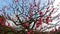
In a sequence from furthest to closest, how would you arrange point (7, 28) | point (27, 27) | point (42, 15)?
point (7, 28) → point (42, 15) → point (27, 27)

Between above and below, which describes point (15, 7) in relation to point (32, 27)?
above

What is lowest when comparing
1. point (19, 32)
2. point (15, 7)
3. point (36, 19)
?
point (19, 32)

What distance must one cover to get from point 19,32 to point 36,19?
190 cm

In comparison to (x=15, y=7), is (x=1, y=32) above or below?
below

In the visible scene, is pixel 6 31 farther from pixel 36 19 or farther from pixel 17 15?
pixel 36 19

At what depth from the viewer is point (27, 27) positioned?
52.2ft

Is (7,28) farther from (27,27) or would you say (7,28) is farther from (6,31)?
(27,27)

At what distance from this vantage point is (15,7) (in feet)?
57.7

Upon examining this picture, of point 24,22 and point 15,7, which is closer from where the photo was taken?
point 24,22

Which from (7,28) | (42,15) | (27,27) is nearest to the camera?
(27,27)

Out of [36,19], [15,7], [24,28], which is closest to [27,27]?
[24,28]

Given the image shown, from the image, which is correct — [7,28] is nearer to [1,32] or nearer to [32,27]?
[1,32]

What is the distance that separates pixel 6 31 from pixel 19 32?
1.45m

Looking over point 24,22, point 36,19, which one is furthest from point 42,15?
point 24,22
